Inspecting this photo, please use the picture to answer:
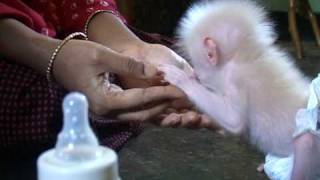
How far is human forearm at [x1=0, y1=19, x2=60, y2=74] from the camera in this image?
2.51 feet

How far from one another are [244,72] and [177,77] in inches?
4.3

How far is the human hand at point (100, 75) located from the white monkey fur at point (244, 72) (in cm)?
13

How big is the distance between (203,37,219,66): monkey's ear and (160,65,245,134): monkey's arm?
0.14ft

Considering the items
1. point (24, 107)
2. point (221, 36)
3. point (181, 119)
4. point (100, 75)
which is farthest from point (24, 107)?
point (221, 36)

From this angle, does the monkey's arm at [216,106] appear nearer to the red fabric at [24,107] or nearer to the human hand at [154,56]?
the human hand at [154,56]

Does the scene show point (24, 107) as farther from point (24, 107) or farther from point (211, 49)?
point (211, 49)

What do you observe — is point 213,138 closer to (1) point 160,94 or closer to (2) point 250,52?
(2) point 250,52

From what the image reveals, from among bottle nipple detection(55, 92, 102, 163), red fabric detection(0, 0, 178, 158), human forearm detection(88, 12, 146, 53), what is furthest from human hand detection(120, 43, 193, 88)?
bottle nipple detection(55, 92, 102, 163)

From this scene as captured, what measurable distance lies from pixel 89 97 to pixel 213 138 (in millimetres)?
1253

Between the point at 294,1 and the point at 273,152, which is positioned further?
the point at 294,1

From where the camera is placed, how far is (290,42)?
11.1 feet

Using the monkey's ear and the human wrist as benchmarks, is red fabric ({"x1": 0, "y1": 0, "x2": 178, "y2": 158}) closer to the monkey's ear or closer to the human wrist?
the human wrist

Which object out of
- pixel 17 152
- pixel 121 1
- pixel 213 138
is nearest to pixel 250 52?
pixel 17 152

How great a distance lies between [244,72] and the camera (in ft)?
3.00
